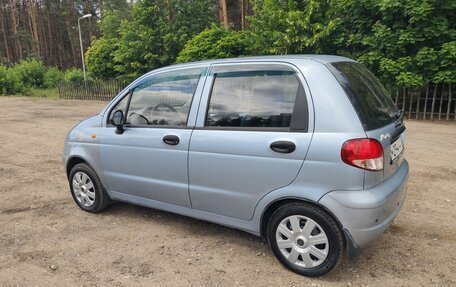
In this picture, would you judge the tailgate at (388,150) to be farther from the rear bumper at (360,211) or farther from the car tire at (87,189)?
the car tire at (87,189)

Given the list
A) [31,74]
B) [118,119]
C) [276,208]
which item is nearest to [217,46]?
A: [118,119]

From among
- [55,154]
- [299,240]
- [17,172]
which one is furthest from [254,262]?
[55,154]

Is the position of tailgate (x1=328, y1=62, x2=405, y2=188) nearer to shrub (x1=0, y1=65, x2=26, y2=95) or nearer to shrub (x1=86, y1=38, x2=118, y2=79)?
shrub (x1=86, y1=38, x2=118, y2=79)

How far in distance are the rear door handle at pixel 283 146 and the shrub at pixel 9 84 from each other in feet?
102

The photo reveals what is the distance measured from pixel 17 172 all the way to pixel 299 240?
5.54 metres

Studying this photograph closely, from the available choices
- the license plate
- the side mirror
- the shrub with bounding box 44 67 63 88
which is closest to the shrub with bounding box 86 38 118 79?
the shrub with bounding box 44 67 63 88

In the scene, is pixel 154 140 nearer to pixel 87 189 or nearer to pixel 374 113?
pixel 87 189

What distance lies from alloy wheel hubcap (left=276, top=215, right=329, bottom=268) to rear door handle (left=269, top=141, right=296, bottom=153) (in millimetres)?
549

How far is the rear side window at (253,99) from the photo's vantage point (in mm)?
3008

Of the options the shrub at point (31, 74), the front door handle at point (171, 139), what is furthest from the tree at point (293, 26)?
the shrub at point (31, 74)

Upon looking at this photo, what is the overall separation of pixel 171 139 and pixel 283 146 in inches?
46.8

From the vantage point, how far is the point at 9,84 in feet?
93.8

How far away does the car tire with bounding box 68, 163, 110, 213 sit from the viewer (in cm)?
438

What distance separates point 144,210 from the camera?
4605 mm
